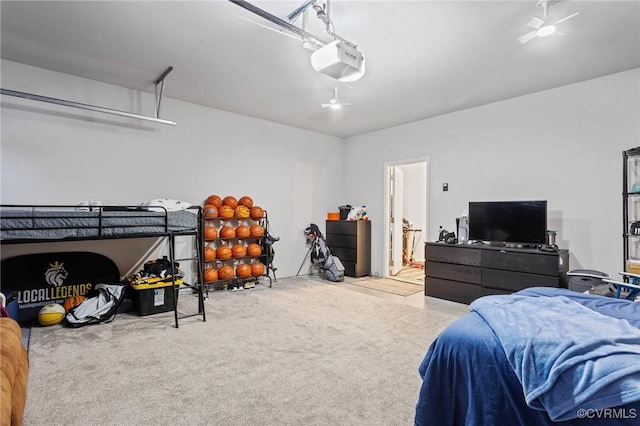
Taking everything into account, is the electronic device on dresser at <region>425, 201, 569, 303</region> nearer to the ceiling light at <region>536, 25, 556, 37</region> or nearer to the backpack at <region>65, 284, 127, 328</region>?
the ceiling light at <region>536, 25, 556, 37</region>

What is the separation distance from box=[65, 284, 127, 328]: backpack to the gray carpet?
102mm

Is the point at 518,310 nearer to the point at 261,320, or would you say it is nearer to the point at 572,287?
the point at 572,287

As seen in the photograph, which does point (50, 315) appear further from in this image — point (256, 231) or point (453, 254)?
point (453, 254)

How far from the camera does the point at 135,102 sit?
4.31 meters

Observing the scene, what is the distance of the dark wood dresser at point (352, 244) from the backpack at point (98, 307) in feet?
12.0

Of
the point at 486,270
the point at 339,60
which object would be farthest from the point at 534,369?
the point at 486,270

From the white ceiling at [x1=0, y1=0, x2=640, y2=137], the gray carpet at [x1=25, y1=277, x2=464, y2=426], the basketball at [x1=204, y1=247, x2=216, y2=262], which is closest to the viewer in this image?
the gray carpet at [x1=25, y1=277, x2=464, y2=426]

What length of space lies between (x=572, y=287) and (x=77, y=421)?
4.07 meters

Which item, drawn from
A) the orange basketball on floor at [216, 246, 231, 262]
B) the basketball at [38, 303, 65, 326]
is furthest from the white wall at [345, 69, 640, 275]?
the basketball at [38, 303, 65, 326]

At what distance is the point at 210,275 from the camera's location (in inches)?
181

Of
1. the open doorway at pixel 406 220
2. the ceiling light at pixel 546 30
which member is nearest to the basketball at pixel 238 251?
the open doorway at pixel 406 220

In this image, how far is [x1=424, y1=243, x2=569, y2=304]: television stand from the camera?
11.9 ft

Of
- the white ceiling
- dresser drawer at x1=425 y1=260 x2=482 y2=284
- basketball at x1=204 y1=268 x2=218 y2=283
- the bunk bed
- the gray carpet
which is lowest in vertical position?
the gray carpet

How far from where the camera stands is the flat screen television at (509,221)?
12.7ft
